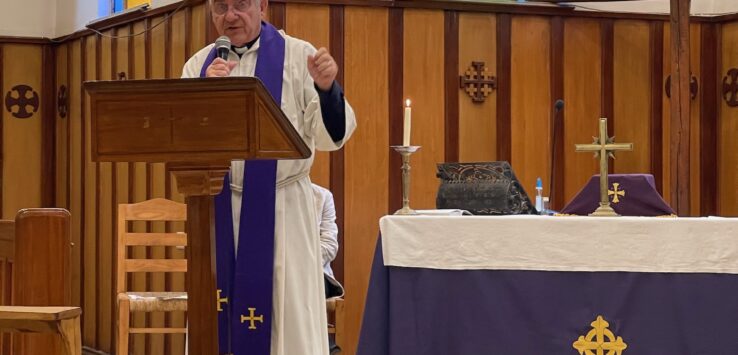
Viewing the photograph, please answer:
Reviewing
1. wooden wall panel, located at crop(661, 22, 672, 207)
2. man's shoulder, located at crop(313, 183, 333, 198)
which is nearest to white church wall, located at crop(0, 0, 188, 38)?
man's shoulder, located at crop(313, 183, 333, 198)

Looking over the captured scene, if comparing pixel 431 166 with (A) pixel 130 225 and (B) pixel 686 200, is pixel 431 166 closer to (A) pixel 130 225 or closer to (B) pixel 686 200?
(B) pixel 686 200

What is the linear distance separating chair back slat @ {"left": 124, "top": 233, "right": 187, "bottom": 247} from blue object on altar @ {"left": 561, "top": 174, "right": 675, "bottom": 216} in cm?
255

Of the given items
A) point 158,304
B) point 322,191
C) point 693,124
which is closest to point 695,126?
point 693,124

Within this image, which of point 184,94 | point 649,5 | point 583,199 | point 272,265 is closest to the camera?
point 184,94

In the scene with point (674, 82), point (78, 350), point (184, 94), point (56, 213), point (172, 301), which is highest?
point (674, 82)

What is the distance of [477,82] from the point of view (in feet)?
23.3

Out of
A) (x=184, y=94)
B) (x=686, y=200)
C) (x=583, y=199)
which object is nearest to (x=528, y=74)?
(x=686, y=200)

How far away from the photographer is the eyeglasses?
127 inches

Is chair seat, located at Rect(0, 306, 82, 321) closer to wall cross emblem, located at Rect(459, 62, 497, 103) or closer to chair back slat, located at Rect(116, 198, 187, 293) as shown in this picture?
chair back slat, located at Rect(116, 198, 187, 293)

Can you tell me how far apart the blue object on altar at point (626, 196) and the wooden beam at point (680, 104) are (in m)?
1.39

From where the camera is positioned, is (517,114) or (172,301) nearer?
(172,301)

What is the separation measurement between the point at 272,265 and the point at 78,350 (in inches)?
46.6

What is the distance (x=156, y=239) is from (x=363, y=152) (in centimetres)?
148

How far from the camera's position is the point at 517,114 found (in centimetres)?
719
